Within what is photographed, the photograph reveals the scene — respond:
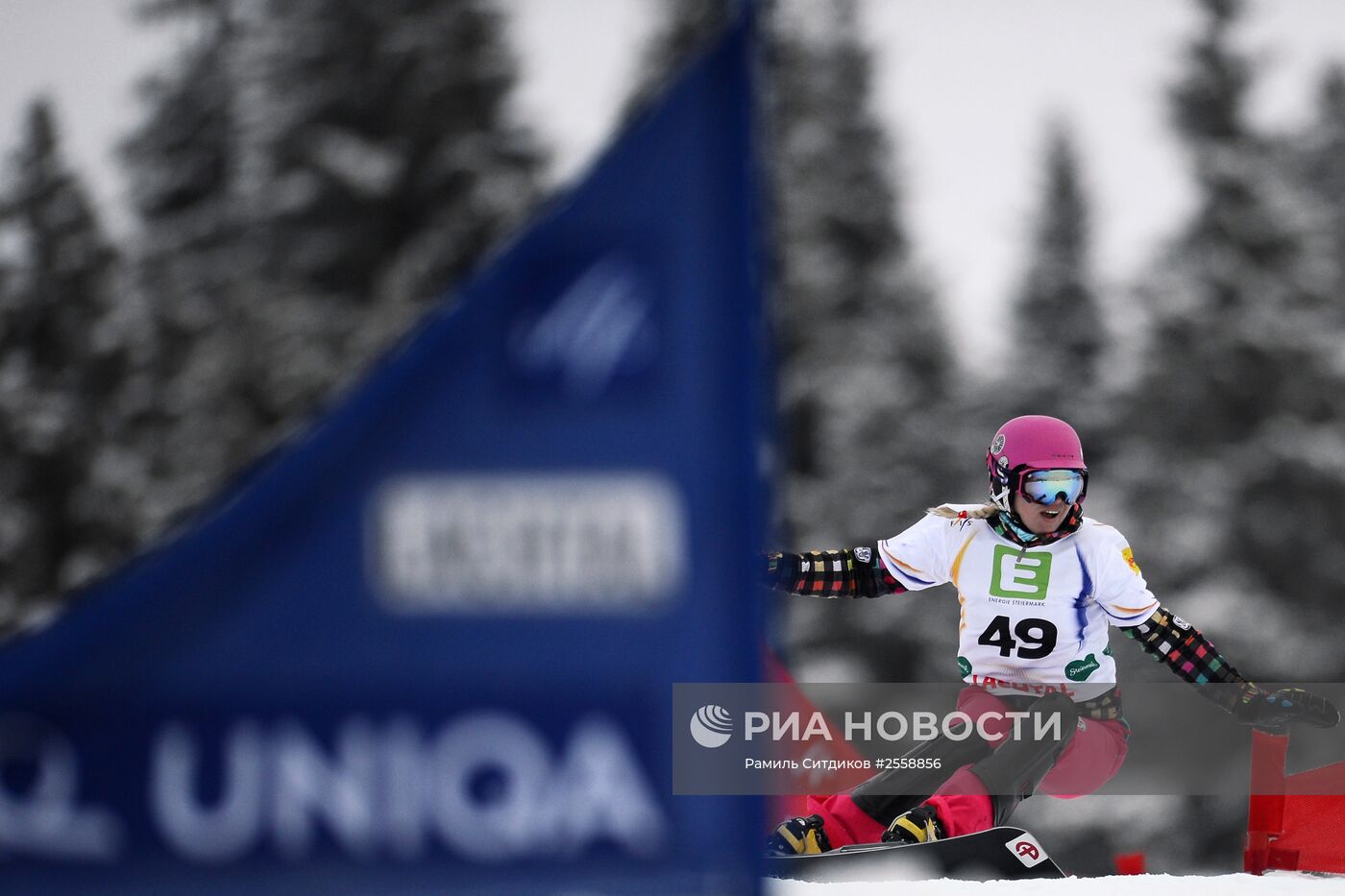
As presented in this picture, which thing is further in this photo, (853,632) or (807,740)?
(853,632)

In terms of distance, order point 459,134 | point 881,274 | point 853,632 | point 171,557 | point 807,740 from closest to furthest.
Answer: point 171,557 < point 807,740 < point 459,134 < point 853,632 < point 881,274

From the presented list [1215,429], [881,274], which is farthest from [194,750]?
[881,274]

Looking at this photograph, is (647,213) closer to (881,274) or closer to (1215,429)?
(1215,429)

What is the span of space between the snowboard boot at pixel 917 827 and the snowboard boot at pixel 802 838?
0.23m

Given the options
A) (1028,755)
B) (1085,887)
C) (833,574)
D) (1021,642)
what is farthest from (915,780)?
(1085,887)

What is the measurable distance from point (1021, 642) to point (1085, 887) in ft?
3.21

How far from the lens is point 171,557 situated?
6.21ft

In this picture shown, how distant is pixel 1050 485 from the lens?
4707mm

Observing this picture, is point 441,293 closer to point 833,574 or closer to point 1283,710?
point 833,574

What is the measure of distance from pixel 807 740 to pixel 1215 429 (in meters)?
17.1

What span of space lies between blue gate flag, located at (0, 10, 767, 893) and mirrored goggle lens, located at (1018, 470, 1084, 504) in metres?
2.93

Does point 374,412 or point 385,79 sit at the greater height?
point 385,79

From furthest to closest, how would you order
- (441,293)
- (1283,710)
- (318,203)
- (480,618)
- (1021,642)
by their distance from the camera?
(318,203) → (441,293) → (1021,642) → (1283,710) → (480,618)

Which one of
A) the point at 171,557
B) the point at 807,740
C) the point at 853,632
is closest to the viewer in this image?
the point at 171,557
